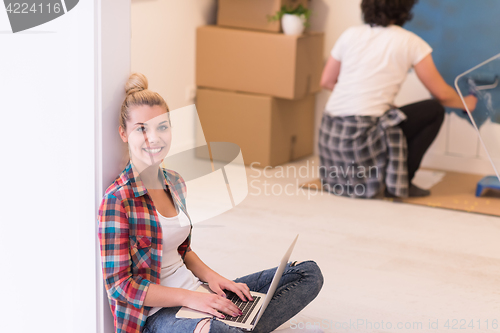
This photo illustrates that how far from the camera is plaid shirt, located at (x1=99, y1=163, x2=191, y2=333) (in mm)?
1251

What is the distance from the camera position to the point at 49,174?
1397 mm

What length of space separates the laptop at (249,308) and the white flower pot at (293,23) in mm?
2221

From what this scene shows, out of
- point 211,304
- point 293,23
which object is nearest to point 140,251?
point 211,304

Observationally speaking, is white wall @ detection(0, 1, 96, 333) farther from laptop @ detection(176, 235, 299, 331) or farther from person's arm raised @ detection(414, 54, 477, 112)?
person's arm raised @ detection(414, 54, 477, 112)

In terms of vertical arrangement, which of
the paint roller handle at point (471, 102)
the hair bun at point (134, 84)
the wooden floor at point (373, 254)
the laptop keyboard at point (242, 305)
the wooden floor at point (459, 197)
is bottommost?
the wooden floor at point (373, 254)

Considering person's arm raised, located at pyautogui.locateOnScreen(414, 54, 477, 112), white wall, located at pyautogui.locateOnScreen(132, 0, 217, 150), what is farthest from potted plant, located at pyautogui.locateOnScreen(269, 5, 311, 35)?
person's arm raised, located at pyautogui.locateOnScreen(414, 54, 477, 112)

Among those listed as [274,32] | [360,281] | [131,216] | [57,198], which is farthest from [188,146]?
[274,32]

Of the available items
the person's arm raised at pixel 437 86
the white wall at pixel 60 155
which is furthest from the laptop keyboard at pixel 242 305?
the person's arm raised at pixel 437 86

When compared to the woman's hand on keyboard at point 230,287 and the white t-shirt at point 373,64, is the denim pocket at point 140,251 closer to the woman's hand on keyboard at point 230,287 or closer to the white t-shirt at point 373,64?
the woman's hand on keyboard at point 230,287

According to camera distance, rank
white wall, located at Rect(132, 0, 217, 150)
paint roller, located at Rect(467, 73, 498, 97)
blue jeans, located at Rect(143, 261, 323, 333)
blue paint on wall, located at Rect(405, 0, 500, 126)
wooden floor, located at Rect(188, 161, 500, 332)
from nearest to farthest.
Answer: blue jeans, located at Rect(143, 261, 323, 333), wooden floor, located at Rect(188, 161, 500, 332), paint roller, located at Rect(467, 73, 498, 97), white wall, located at Rect(132, 0, 217, 150), blue paint on wall, located at Rect(405, 0, 500, 126)

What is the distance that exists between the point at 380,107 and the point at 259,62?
809 mm

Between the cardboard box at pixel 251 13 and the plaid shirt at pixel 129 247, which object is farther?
the cardboard box at pixel 251 13

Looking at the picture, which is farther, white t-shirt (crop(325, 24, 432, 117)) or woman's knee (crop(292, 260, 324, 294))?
white t-shirt (crop(325, 24, 432, 117))

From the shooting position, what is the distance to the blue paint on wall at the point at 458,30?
3387 millimetres
